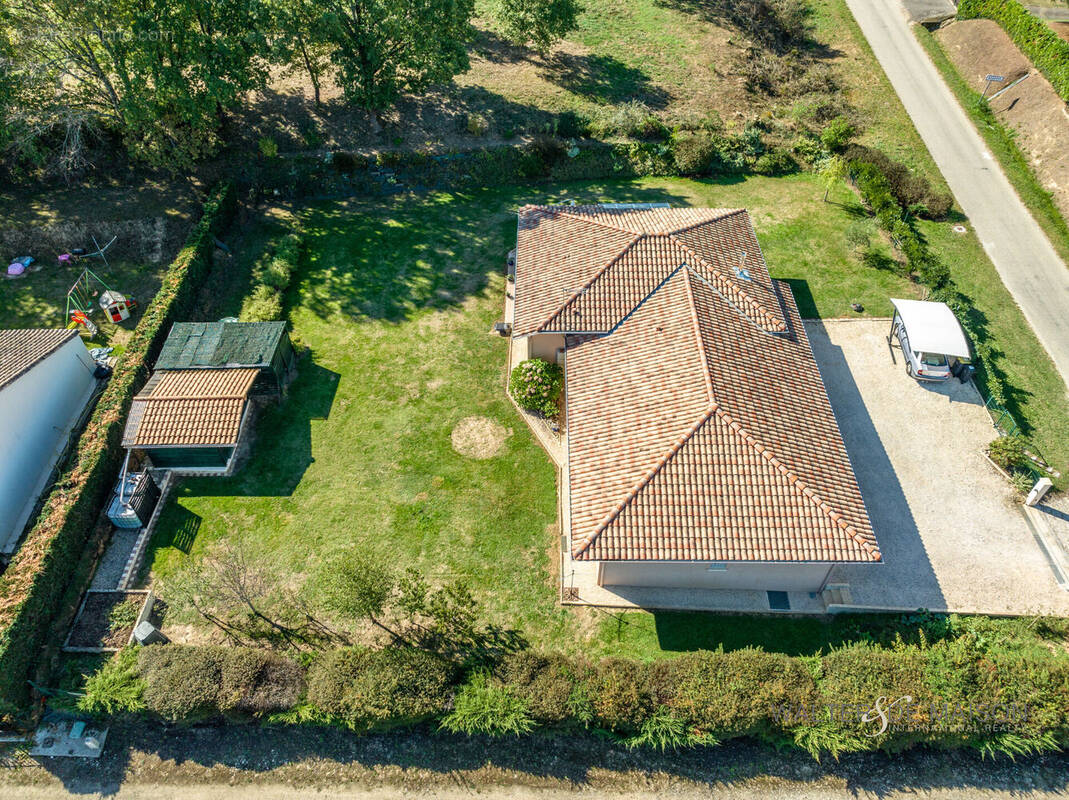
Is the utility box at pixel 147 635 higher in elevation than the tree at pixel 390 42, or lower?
lower

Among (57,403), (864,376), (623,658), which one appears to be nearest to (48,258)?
(57,403)

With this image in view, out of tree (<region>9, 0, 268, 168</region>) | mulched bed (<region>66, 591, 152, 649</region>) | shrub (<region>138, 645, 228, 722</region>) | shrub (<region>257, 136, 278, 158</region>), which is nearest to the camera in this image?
shrub (<region>138, 645, 228, 722</region>)

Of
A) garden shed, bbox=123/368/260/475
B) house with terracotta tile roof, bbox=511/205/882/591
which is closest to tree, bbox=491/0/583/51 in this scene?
house with terracotta tile roof, bbox=511/205/882/591

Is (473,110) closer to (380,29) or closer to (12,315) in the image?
(380,29)

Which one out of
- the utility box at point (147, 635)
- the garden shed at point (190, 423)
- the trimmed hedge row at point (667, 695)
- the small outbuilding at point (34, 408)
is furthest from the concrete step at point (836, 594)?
the small outbuilding at point (34, 408)

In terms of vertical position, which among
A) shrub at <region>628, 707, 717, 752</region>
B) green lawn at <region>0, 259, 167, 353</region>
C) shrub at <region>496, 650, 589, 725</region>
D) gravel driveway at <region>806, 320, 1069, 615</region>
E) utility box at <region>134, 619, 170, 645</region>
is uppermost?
gravel driveway at <region>806, 320, 1069, 615</region>

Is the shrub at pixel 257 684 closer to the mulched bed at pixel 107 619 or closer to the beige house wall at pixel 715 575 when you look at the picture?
the mulched bed at pixel 107 619

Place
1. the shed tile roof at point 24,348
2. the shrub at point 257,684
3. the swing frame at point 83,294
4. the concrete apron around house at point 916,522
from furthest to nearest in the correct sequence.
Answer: the swing frame at point 83,294, the shed tile roof at point 24,348, the concrete apron around house at point 916,522, the shrub at point 257,684

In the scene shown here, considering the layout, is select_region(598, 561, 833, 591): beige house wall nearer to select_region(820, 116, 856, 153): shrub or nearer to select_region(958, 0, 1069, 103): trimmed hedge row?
select_region(820, 116, 856, 153): shrub
